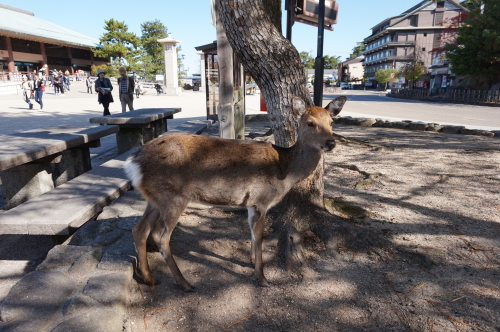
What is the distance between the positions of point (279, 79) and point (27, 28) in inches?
1725

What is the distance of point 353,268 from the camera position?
3197mm

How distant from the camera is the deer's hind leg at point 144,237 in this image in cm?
287

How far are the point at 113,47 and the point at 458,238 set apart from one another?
4928cm

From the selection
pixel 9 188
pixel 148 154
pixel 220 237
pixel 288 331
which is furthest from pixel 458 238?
pixel 9 188

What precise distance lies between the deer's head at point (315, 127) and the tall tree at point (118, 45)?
4823cm

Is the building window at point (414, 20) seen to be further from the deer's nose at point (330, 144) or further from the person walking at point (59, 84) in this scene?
the deer's nose at point (330, 144)

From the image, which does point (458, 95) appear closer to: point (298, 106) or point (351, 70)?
point (298, 106)

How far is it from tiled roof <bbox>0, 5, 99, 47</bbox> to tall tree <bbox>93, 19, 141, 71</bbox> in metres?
1.60

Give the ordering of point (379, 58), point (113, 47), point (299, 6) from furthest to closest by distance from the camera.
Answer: point (379, 58) → point (113, 47) → point (299, 6)

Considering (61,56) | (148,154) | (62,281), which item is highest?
(61,56)

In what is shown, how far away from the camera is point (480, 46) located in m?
25.7

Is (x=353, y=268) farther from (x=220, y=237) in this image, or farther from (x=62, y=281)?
(x=62, y=281)

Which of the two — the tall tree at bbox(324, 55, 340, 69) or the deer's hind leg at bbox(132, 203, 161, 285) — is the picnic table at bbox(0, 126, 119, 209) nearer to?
the deer's hind leg at bbox(132, 203, 161, 285)

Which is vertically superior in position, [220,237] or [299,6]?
[299,6]
